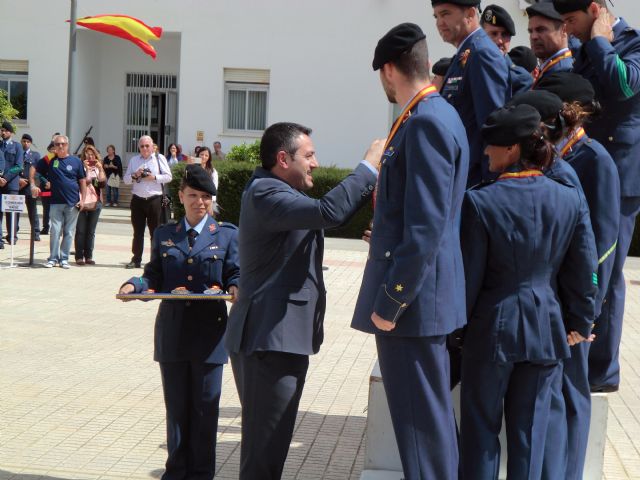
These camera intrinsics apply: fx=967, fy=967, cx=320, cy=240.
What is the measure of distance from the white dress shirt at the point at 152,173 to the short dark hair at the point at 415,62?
10766mm

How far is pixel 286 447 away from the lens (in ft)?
14.7

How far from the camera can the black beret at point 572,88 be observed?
15.0 feet

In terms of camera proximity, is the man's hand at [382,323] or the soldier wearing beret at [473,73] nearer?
the man's hand at [382,323]

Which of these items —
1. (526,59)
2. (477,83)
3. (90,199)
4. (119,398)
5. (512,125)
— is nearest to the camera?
(512,125)

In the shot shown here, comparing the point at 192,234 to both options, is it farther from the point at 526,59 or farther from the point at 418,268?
the point at 526,59

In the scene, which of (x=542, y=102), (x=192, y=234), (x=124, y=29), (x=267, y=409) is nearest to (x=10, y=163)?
(x=124, y=29)

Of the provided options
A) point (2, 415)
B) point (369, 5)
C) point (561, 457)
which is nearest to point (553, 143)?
point (561, 457)

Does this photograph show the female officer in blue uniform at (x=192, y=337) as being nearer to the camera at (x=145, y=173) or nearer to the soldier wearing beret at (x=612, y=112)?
the soldier wearing beret at (x=612, y=112)

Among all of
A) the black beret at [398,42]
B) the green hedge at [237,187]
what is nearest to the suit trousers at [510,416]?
the black beret at [398,42]

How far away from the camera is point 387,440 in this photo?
502 cm

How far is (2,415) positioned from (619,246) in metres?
4.19

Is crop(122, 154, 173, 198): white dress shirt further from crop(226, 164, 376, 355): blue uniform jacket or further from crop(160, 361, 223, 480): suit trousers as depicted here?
crop(226, 164, 376, 355): blue uniform jacket

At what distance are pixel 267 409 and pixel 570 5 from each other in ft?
8.20

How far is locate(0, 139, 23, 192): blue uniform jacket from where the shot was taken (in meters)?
16.0
